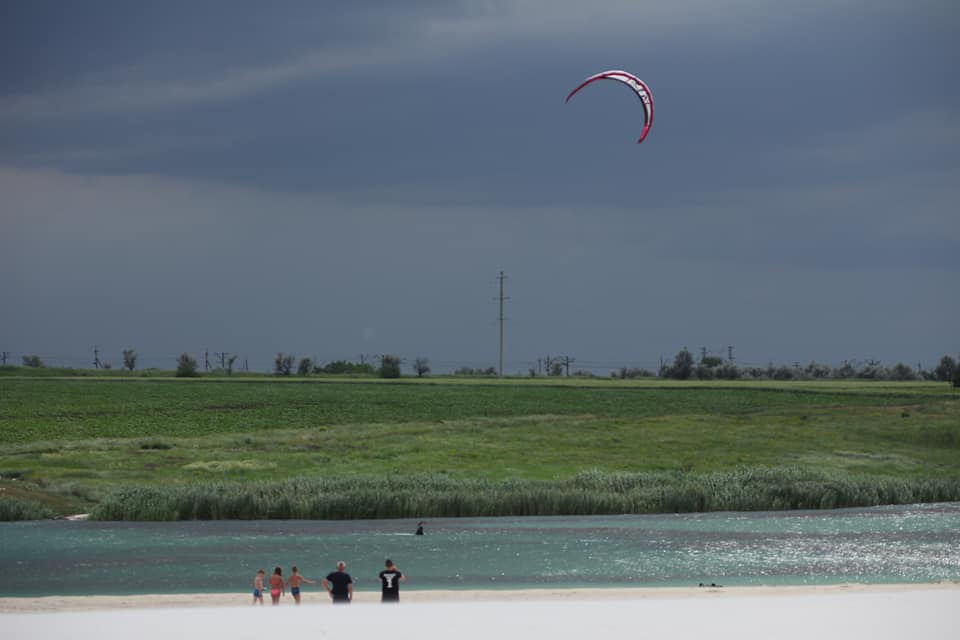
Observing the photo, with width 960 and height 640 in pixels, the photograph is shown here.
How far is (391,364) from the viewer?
16262 centimetres

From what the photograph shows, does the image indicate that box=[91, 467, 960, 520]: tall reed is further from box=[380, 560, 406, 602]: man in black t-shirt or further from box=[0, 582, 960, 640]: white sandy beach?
box=[380, 560, 406, 602]: man in black t-shirt

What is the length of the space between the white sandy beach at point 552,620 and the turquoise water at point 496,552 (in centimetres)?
833

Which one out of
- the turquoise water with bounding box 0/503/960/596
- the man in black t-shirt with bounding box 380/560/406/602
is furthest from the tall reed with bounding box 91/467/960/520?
the man in black t-shirt with bounding box 380/560/406/602

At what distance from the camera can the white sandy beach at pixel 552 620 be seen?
1772cm

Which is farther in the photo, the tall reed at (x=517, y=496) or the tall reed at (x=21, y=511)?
the tall reed at (x=517, y=496)

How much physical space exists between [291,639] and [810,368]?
573 feet

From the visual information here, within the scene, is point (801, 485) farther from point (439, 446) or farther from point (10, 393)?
point (10, 393)

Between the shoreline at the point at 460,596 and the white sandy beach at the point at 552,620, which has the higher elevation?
the white sandy beach at the point at 552,620

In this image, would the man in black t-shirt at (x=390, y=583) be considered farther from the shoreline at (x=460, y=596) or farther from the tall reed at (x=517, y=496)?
the tall reed at (x=517, y=496)

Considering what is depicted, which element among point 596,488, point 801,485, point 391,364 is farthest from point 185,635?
point 391,364

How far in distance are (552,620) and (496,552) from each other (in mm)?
16351

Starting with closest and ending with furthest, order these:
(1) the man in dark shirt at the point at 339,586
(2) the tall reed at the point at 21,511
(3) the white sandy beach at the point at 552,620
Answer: (3) the white sandy beach at the point at 552,620 < (1) the man in dark shirt at the point at 339,586 < (2) the tall reed at the point at 21,511

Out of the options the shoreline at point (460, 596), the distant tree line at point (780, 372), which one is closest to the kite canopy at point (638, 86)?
the shoreline at point (460, 596)

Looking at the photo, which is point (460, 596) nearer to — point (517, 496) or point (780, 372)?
point (517, 496)
